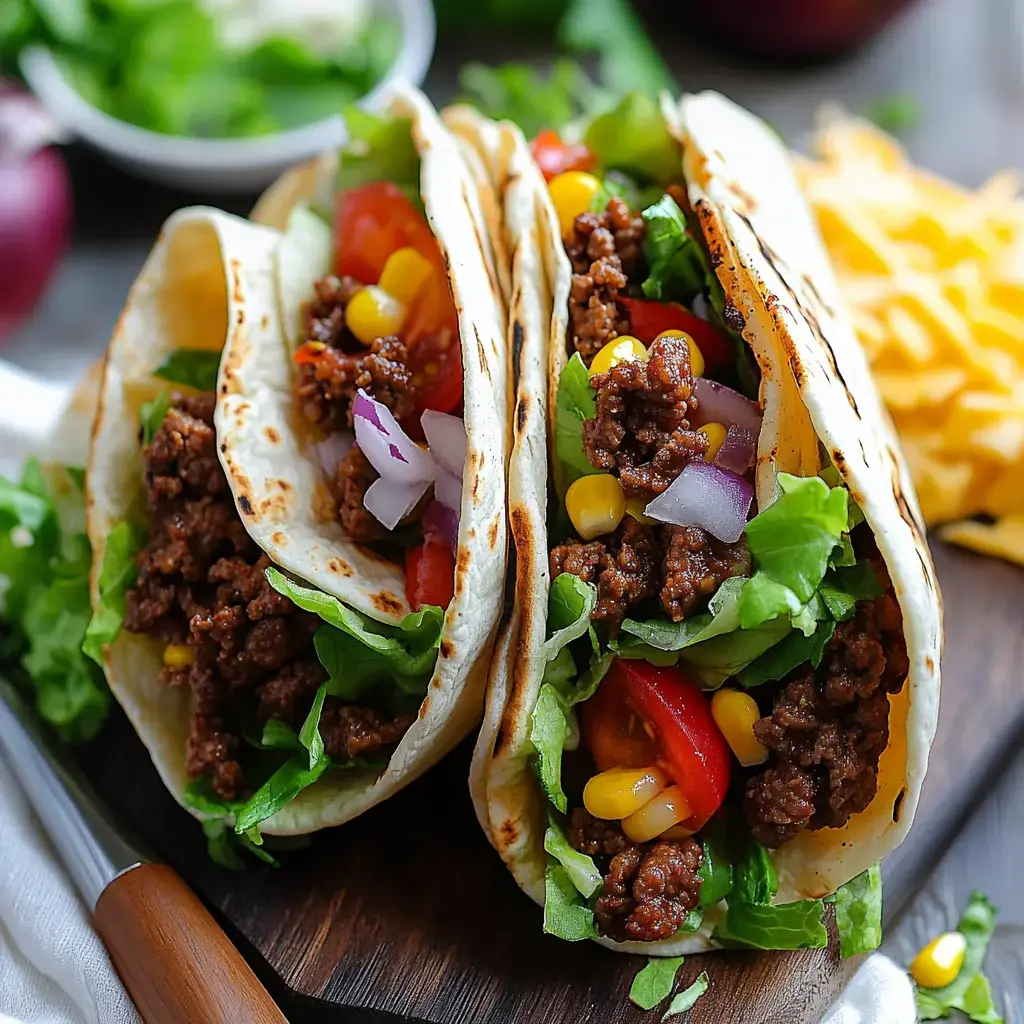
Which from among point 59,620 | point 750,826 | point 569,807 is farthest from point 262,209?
point 750,826

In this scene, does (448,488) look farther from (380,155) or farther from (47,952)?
(47,952)

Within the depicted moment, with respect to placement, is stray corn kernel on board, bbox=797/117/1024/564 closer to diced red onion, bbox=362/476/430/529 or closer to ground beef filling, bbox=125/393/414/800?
diced red onion, bbox=362/476/430/529

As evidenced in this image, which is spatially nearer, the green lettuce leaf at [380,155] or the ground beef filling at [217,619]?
the ground beef filling at [217,619]

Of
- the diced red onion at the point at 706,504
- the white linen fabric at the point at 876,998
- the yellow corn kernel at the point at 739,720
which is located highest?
the diced red onion at the point at 706,504

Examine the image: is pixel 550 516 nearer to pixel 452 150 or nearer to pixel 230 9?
pixel 452 150

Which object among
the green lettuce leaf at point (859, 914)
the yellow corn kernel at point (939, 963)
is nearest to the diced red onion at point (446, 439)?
the green lettuce leaf at point (859, 914)

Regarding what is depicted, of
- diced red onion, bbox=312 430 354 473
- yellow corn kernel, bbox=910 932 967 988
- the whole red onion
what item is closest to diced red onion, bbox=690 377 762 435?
diced red onion, bbox=312 430 354 473

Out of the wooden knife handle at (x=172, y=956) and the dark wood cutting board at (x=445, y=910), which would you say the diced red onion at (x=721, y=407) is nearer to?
the dark wood cutting board at (x=445, y=910)
